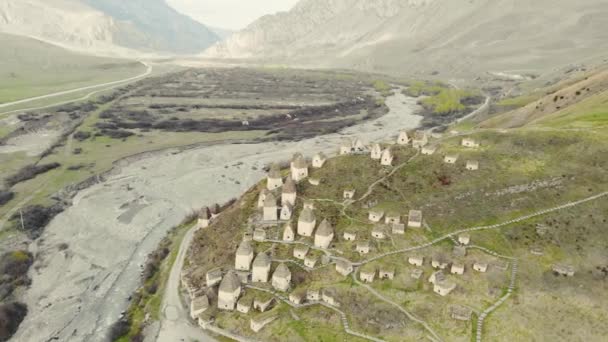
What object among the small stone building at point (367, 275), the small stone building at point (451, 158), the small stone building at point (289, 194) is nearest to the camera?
the small stone building at point (367, 275)

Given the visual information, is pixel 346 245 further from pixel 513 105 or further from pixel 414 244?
pixel 513 105

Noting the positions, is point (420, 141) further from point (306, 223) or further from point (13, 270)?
point (13, 270)

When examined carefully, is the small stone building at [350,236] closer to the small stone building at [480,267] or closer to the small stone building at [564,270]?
the small stone building at [480,267]

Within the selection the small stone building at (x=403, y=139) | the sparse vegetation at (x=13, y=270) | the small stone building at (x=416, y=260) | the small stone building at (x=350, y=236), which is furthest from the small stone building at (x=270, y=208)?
the sparse vegetation at (x=13, y=270)

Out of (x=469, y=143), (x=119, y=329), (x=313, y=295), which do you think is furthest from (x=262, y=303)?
(x=469, y=143)

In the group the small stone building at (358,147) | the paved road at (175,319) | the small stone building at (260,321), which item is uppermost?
the small stone building at (358,147)
